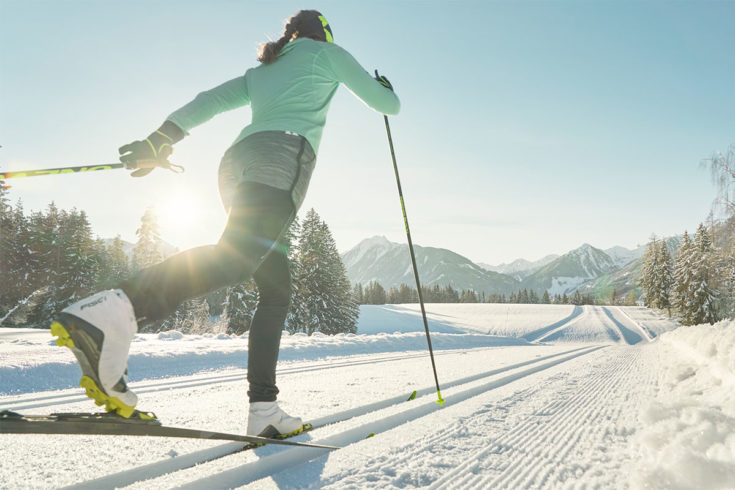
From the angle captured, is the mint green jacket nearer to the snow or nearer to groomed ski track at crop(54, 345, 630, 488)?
groomed ski track at crop(54, 345, 630, 488)

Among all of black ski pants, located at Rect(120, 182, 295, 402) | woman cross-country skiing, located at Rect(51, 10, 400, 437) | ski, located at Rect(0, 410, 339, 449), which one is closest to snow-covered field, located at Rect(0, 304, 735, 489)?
ski, located at Rect(0, 410, 339, 449)

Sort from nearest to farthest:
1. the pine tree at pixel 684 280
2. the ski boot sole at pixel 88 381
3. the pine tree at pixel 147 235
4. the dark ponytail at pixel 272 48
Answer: the ski boot sole at pixel 88 381 → the dark ponytail at pixel 272 48 → the pine tree at pixel 684 280 → the pine tree at pixel 147 235

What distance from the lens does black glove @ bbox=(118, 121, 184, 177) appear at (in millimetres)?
1705

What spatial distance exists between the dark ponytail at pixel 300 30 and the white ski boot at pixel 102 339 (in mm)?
1453

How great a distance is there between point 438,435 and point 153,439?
126 cm

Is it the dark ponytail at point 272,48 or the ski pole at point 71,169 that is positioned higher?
the dark ponytail at point 272,48

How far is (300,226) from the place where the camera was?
29.5 metres

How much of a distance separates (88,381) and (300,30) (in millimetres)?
1882

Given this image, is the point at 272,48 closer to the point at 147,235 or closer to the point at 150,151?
the point at 150,151

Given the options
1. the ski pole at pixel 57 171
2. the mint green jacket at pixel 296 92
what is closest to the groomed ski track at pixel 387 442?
the ski pole at pixel 57 171

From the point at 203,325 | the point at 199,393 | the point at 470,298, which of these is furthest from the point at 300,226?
the point at 470,298

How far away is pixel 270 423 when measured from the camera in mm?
1792

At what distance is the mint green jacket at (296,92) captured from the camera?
6.16 ft

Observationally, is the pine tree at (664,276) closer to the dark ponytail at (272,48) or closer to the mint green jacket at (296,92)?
the mint green jacket at (296,92)
